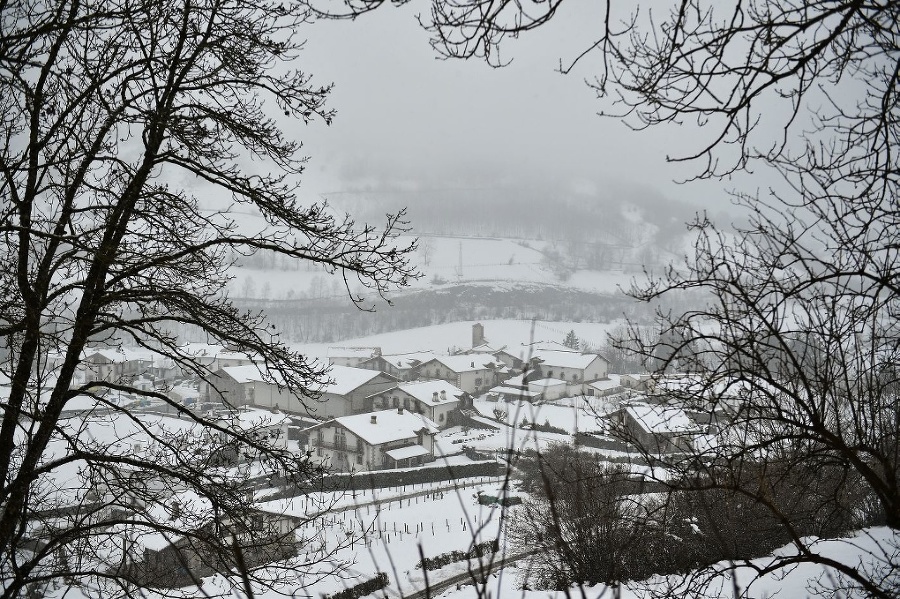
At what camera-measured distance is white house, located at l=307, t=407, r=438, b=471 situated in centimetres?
2902

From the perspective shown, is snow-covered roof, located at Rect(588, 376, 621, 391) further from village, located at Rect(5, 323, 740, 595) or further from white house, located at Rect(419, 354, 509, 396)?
white house, located at Rect(419, 354, 509, 396)

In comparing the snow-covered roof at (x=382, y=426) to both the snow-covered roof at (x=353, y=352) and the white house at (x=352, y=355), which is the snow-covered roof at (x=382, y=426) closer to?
the white house at (x=352, y=355)

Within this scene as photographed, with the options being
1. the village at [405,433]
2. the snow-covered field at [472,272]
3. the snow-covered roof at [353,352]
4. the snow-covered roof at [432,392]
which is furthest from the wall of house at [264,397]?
the snow-covered field at [472,272]

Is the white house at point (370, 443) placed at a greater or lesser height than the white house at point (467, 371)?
lesser

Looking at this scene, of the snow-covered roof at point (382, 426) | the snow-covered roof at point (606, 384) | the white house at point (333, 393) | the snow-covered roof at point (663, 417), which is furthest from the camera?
the snow-covered roof at point (606, 384)

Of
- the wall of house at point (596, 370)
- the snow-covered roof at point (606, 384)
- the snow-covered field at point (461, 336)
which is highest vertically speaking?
the snow-covered field at point (461, 336)

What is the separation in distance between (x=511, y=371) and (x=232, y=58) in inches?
1693

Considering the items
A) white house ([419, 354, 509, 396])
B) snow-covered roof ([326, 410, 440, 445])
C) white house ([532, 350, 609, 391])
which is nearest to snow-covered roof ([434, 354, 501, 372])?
white house ([419, 354, 509, 396])

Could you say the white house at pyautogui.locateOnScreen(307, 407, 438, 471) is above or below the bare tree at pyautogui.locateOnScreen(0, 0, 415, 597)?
below

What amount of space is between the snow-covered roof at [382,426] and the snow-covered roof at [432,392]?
149 inches

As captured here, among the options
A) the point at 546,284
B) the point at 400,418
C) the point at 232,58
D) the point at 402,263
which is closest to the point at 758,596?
the point at 402,263

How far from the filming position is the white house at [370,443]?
29016 millimetres

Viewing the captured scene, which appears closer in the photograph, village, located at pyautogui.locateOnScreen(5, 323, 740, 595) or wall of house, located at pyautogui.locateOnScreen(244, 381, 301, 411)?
village, located at pyautogui.locateOnScreen(5, 323, 740, 595)

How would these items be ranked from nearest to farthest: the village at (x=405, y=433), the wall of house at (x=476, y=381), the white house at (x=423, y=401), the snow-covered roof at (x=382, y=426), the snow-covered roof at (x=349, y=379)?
the village at (x=405, y=433) < the snow-covered roof at (x=382, y=426) < the snow-covered roof at (x=349, y=379) < the white house at (x=423, y=401) < the wall of house at (x=476, y=381)
